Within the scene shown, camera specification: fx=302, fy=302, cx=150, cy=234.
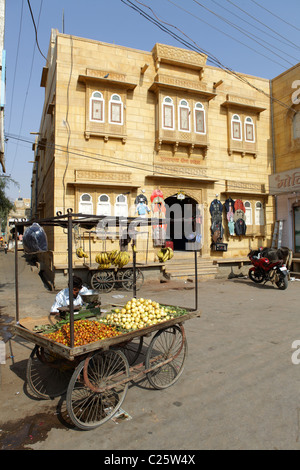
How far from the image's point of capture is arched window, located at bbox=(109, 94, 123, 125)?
42.9ft

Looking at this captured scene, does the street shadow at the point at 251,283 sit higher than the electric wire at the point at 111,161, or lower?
lower

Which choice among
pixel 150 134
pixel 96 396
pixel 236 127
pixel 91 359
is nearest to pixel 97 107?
pixel 150 134

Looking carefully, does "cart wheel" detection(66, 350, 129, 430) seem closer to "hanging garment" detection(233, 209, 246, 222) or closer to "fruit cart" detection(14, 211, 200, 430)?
"fruit cart" detection(14, 211, 200, 430)

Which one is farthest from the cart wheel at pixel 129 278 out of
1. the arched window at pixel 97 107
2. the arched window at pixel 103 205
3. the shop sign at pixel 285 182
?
the shop sign at pixel 285 182

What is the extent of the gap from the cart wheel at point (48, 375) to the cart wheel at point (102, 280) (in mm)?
6253

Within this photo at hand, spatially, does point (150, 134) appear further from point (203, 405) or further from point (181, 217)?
point (203, 405)

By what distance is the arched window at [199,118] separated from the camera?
14.7 metres

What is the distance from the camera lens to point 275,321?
712 centimetres

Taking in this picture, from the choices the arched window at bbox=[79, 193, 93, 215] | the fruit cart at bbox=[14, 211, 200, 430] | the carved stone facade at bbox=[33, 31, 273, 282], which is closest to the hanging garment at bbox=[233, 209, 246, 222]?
the carved stone facade at bbox=[33, 31, 273, 282]

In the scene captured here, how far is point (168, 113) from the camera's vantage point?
14.1 meters

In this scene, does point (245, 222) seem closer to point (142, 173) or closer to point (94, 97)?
point (142, 173)

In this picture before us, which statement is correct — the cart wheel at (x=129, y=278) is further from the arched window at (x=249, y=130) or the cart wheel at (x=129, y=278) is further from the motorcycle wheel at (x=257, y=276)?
the arched window at (x=249, y=130)

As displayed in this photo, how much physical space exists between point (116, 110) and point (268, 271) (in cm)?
937

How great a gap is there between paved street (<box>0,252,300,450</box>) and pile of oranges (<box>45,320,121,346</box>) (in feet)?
2.75
